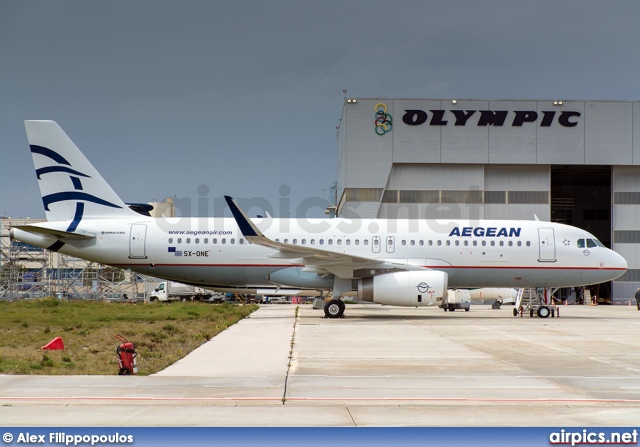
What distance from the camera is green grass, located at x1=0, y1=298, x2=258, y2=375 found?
12109 mm

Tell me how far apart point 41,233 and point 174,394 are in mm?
19210

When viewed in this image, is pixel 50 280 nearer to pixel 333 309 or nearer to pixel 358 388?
pixel 333 309

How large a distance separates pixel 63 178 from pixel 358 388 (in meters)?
20.9

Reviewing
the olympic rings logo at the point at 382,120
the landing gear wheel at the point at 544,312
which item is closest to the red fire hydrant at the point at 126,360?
the landing gear wheel at the point at 544,312

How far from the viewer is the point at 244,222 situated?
23.5 meters

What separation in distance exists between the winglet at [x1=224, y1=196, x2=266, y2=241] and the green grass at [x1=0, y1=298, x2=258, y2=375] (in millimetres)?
3075

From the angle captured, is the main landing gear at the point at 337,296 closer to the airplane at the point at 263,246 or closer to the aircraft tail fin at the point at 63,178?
the airplane at the point at 263,246

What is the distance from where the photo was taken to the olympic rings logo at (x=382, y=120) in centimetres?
5250

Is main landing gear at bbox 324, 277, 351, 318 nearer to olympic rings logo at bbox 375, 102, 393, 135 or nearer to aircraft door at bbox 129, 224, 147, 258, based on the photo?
aircraft door at bbox 129, 224, 147, 258

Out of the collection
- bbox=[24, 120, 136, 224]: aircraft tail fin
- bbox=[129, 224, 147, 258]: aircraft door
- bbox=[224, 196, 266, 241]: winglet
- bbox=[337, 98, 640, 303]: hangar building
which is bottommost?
bbox=[129, 224, 147, 258]: aircraft door

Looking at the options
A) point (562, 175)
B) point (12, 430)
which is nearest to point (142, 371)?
point (12, 430)

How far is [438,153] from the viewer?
52500 millimetres

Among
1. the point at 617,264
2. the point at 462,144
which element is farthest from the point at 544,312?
the point at 462,144

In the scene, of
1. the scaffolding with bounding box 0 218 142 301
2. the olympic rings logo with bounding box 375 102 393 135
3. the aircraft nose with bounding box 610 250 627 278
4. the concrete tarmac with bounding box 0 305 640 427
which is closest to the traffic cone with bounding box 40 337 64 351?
the concrete tarmac with bounding box 0 305 640 427
